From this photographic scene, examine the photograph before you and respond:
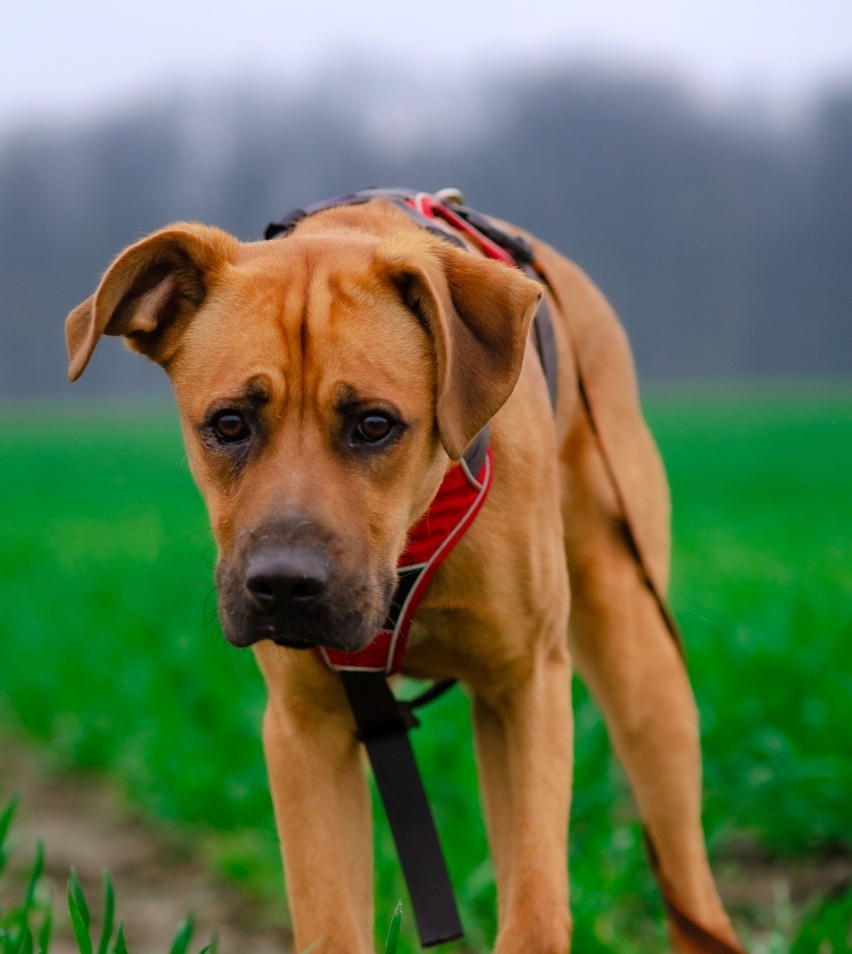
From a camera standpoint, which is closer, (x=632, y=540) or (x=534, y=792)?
(x=534, y=792)

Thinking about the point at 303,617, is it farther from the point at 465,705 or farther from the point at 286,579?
the point at 465,705

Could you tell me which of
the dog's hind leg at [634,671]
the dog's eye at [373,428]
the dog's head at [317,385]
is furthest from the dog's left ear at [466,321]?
the dog's hind leg at [634,671]

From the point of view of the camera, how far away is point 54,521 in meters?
16.2

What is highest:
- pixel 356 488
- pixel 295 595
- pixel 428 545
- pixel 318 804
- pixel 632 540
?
pixel 356 488

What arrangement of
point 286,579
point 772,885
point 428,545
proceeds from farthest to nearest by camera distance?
point 772,885 < point 428,545 < point 286,579

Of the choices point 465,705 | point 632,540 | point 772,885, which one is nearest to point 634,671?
point 632,540

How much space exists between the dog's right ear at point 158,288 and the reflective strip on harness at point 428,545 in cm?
74

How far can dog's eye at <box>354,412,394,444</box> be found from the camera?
272 cm

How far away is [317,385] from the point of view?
2.69 m

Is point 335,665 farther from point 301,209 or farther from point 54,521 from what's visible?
point 54,521

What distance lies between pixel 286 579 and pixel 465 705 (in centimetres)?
383

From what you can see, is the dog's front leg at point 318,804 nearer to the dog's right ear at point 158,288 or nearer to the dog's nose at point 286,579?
the dog's nose at point 286,579

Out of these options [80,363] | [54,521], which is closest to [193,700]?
[80,363]

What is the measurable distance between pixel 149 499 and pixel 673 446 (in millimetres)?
8170
